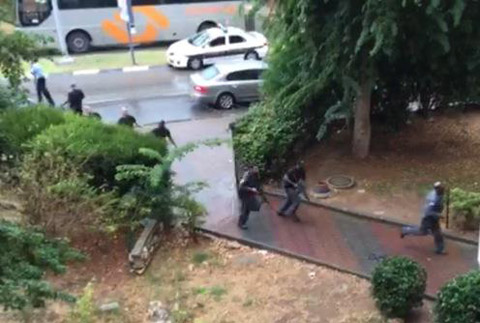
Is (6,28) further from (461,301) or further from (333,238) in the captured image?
(461,301)

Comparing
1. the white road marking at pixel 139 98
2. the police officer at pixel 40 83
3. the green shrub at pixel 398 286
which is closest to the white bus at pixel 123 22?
the white road marking at pixel 139 98

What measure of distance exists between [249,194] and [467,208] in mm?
3847

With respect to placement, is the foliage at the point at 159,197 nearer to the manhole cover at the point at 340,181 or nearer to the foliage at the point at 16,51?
the manhole cover at the point at 340,181

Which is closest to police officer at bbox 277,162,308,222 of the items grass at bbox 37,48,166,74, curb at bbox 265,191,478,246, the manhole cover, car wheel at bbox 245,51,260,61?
curb at bbox 265,191,478,246

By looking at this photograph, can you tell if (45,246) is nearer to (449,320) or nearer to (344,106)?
(449,320)

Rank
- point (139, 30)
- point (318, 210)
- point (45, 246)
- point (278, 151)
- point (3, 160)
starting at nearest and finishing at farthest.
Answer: point (45, 246) < point (3, 160) < point (318, 210) < point (278, 151) < point (139, 30)

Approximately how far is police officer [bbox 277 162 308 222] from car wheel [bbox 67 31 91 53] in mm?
18397

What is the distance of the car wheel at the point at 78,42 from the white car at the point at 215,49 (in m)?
4.86

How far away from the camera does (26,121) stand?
45.1 ft

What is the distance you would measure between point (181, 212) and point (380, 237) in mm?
3655

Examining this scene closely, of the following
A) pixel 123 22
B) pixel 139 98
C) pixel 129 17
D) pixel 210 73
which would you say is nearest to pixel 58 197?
pixel 210 73

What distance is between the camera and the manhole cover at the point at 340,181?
14.4m

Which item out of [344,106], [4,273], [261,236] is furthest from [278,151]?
[4,273]

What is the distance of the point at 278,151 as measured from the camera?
1526 cm
